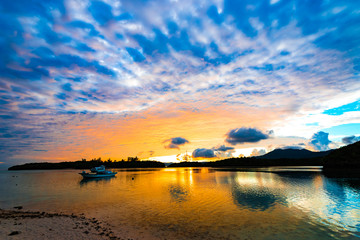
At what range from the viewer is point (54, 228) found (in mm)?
21359

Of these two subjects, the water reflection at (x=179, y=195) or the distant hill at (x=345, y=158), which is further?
the distant hill at (x=345, y=158)

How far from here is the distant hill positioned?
127438mm

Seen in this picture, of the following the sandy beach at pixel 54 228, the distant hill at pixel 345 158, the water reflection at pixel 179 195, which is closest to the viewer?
the sandy beach at pixel 54 228

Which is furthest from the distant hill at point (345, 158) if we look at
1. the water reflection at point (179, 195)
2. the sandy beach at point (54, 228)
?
the sandy beach at point (54, 228)

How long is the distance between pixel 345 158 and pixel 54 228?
176572mm

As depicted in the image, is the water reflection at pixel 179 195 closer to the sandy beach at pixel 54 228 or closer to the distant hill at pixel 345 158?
the sandy beach at pixel 54 228

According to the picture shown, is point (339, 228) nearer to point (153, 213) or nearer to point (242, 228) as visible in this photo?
point (242, 228)

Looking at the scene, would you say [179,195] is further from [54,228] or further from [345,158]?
[345,158]

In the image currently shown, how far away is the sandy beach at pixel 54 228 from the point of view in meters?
19.0

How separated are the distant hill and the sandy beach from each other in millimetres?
162927

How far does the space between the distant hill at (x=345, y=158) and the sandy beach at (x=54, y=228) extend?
535 ft

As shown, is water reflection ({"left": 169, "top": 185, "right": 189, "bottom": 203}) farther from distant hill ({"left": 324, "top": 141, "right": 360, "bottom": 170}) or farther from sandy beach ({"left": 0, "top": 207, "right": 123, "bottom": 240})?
distant hill ({"left": 324, "top": 141, "right": 360, "bottom": 170})

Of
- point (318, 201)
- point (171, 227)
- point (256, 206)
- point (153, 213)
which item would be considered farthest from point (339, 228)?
point (153, 213)

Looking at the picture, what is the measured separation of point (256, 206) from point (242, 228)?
39.1 feet
